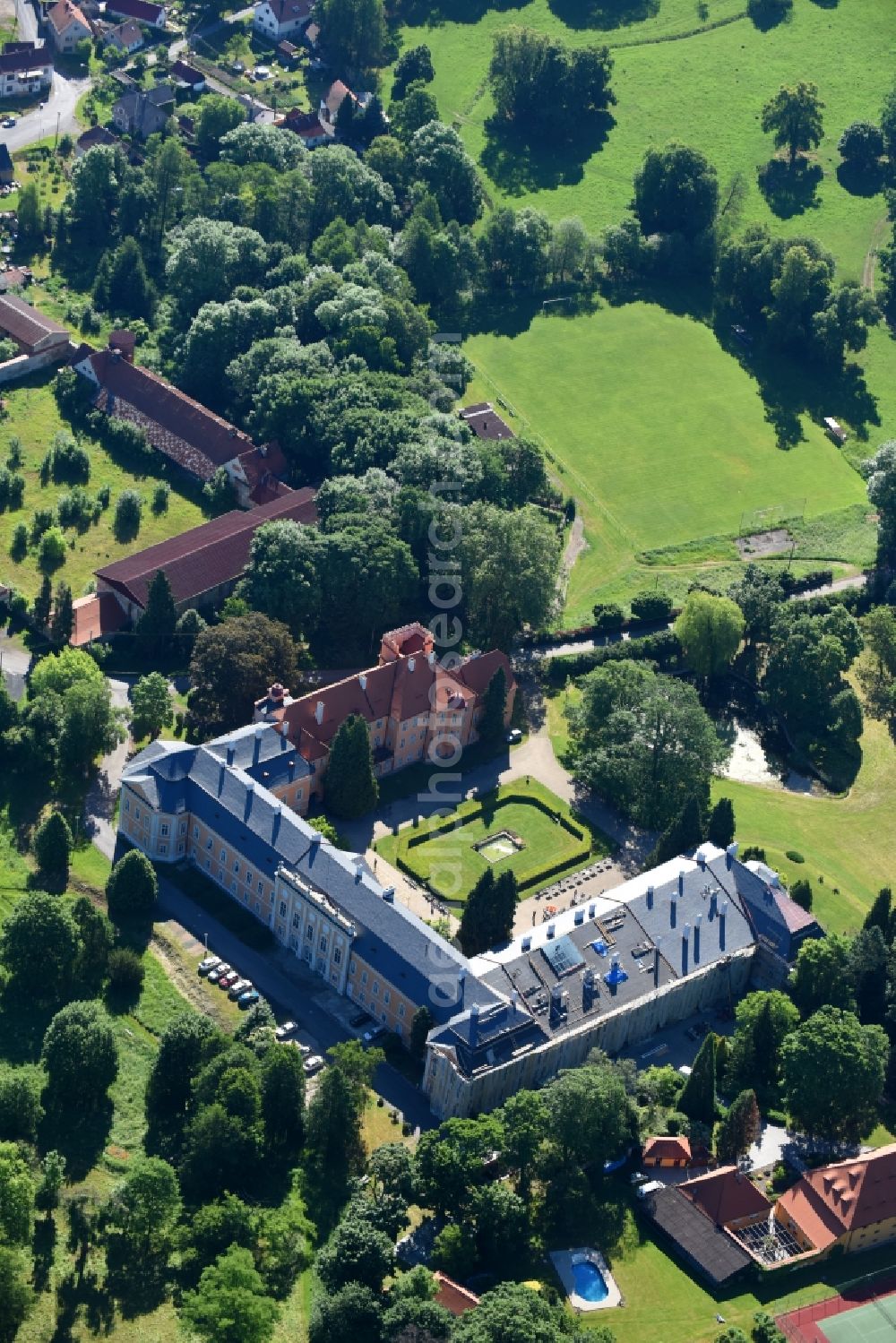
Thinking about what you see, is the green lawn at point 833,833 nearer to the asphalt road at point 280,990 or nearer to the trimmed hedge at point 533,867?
the trimmed hedge at point 533,867

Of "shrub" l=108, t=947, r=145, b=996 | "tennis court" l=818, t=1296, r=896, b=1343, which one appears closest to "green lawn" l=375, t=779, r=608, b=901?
"shrub" l=108, t=947, r=145, b=996

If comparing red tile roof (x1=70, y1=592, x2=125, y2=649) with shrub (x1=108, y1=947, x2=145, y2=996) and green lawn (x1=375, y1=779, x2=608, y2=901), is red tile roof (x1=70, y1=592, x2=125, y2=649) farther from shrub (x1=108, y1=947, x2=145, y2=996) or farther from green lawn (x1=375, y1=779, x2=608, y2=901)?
shrub (x1=108, y1=947, x2=145, y2=996)

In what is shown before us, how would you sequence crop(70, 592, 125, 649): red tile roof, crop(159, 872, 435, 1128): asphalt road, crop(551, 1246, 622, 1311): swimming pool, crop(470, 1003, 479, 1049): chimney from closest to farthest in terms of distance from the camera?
crop(551, 1246, 622, 1311): swimming pool, crop(470, 1003, 479, 1049): chimney, crop(159, 872, 435, 1128): asphalt road, crop(70, 592, 125, 649): red tile roof

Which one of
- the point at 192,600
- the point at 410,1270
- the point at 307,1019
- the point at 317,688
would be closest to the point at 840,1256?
the point at 410,1270

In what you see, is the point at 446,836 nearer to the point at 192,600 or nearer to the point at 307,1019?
the point at 307,1019

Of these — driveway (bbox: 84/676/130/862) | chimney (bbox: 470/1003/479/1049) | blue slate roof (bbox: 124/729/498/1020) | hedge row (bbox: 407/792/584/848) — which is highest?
chimney (bbox: 470/1003/479/1049)

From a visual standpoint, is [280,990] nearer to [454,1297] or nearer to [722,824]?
[454,1297]
